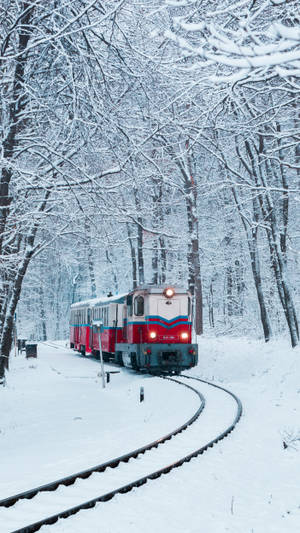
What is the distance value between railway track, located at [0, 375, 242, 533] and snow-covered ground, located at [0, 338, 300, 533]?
14 cm

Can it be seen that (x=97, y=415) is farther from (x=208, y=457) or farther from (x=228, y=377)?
(x=228, y=377)

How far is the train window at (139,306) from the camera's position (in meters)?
19.5

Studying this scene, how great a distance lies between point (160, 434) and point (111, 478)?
2.91 meters

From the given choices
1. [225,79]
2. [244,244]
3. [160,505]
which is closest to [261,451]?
[160,505]

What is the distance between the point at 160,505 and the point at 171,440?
330 centimetres

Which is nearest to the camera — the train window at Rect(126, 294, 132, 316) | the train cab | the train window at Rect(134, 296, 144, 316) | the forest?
the forest

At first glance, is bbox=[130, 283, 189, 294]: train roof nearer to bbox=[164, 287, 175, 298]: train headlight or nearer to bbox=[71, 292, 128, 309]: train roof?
bbox=[164, 287, 175, 298]: train headlight

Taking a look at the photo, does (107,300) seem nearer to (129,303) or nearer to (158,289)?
(129,303)

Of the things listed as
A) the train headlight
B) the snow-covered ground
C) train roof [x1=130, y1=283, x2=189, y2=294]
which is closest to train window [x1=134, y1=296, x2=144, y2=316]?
train roof [x1=130, y1=283, x2=189, y2=294]

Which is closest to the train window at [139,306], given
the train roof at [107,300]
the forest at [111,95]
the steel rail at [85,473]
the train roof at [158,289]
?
the train roof at [158,289]

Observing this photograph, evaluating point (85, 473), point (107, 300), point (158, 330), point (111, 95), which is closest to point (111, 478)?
point (85, 473)

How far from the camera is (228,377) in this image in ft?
64.4

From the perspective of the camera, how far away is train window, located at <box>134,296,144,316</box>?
19531 mm

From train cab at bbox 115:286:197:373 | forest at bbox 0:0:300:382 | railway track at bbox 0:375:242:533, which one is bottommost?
railway track at bbox 0:375:242:533
